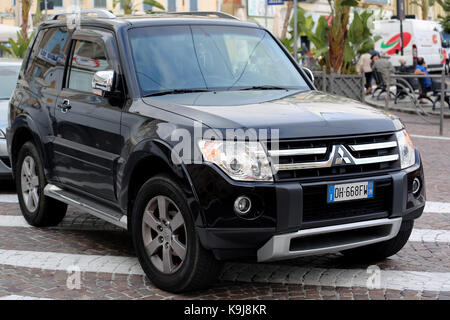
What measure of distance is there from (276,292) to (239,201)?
844 mm

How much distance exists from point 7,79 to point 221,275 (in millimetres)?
6363

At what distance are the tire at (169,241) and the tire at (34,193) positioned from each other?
1.98 meters

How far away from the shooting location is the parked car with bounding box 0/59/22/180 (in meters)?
9.28

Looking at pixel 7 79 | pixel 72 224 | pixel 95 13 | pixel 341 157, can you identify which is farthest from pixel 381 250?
pixel 7 79

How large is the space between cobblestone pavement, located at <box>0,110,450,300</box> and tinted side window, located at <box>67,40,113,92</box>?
132cm

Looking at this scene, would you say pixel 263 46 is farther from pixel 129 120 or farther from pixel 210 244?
pixel 210 244

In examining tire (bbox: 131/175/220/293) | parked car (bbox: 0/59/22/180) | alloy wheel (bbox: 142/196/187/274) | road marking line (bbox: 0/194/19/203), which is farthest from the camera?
parked car (bbox: 0/59/22/180)

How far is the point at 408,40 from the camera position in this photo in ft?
113

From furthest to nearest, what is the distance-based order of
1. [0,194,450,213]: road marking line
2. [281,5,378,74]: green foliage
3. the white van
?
the white van, [281,5,378,74]: green foliage, [0,194,450,213]: road marking line

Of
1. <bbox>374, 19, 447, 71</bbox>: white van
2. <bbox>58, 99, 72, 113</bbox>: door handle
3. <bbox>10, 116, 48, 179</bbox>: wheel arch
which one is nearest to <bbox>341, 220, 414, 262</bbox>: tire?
<bbox>58, 99, 72, 113</bbox>: door handle

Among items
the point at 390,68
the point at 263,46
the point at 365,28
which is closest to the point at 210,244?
the point at 263,46

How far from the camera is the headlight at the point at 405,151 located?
17.4 feet

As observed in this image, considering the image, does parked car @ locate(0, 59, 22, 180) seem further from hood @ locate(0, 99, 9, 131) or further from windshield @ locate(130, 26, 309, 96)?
windshield @ locate(130, 26, 309, 96)

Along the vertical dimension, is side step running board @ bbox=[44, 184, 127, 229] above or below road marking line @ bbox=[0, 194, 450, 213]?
above
